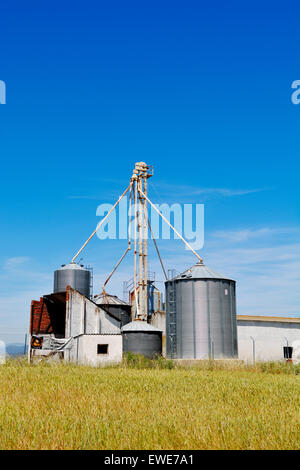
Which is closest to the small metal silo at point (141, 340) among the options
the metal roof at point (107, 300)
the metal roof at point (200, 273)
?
the metal roof at point (200, 273)

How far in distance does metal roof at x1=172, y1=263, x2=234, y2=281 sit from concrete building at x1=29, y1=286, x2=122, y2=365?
6422 millimetres

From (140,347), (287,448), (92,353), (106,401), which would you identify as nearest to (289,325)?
(140,347)

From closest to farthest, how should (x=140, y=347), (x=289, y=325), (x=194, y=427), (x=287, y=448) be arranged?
(x=287, y=448) → (x=194, y=427) → (x=140, y=347) → (x=289, y=325)

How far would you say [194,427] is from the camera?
6520 millimetres

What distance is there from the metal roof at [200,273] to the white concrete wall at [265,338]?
677cm

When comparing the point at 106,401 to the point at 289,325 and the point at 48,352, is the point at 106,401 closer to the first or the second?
the point at 48,352

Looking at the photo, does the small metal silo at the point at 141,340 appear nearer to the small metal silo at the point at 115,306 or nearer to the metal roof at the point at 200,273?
the metal roof at the point at 200,273

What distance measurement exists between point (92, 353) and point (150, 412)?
21.5 m

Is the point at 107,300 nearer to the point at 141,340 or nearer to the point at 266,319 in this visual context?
the point at 141,340

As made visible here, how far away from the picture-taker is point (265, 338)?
120 feet

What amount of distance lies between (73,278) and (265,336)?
18102mm

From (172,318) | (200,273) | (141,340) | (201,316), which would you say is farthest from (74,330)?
(200,273)

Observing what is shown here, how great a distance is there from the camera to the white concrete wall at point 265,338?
35500 mm

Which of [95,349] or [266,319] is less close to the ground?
[266,319]
